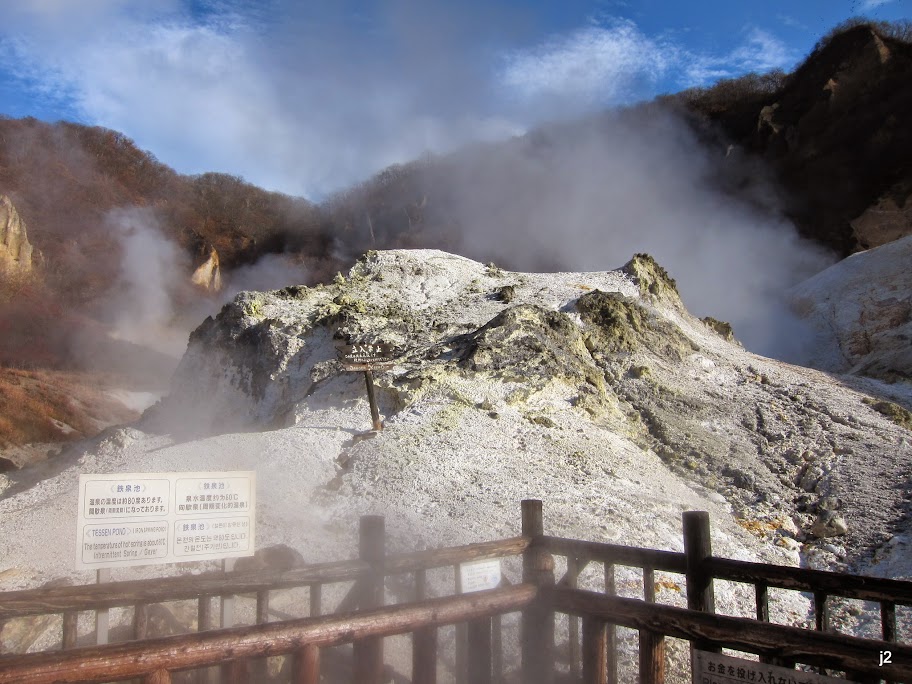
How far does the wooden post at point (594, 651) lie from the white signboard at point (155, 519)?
1.76m

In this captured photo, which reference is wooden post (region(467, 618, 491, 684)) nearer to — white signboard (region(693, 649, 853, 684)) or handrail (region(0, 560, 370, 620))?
handrail (region(0, 560, 370, 620))

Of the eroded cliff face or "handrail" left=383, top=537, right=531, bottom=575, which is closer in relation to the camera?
"handrail" left=383, top=537, right=531, bottom=575

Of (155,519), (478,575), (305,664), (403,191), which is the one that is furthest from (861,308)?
(403,191)

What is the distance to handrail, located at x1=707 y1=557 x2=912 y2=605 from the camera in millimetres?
2736

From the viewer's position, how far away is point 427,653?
253 centimetres

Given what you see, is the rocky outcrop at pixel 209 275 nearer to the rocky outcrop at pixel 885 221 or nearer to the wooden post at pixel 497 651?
A: the rocky outcrop at pixel 885 221

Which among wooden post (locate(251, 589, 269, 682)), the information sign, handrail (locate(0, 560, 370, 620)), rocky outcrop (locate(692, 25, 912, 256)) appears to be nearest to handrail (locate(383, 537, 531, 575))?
handrail (locate(0, 560, 370, 620))

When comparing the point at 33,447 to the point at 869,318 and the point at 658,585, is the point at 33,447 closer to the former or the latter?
the point at 658,585

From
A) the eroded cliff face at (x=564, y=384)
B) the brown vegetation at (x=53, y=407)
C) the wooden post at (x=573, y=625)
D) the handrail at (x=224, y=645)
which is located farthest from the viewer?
the brown vegetation at (x=53, y=407)

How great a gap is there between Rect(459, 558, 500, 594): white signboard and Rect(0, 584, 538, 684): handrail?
2.62 feet

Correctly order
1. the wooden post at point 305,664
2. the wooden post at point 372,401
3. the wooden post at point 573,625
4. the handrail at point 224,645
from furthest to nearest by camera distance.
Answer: the wooden post at point 372,401 < the wooden post at point 573,625 < the wooden post at point 305,664 < the handrail at point 224,645

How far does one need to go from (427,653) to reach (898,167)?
33466 millimetres

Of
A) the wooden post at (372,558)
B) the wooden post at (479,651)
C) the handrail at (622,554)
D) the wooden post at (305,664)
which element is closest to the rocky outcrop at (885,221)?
the handrail at (622,554)

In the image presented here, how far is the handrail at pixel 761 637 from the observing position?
190cm
